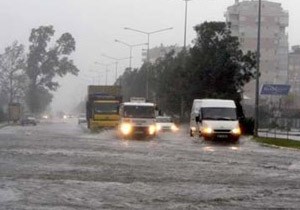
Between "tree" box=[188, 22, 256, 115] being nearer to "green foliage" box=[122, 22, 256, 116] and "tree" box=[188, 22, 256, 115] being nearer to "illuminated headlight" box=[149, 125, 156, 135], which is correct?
"green foliage" box=[122, 22, 256, 116]

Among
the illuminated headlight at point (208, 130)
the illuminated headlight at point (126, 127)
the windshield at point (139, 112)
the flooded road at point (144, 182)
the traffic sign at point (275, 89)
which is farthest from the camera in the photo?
the windshield at point (139, 112)

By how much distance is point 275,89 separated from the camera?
43.2 metres

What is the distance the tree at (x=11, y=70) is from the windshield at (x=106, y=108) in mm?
62272

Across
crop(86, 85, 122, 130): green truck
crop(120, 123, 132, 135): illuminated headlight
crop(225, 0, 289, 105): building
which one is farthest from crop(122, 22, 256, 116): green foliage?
crop(225, 0, 289, 105): building

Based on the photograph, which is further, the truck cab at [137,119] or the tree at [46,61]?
the tree at [46,61]

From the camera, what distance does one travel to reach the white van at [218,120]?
41062 millimetres

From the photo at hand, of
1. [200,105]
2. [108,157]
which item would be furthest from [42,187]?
[200,105]

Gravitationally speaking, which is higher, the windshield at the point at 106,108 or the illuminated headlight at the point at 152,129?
the windshield at the point at 106,108

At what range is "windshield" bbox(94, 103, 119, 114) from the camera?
189ft

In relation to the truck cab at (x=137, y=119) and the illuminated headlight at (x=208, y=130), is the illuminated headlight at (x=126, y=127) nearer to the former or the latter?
the truck cab at (x=137, y=119)

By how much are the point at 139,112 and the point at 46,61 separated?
89.0m

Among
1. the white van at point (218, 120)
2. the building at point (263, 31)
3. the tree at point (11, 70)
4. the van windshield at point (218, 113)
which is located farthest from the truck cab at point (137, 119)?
the building at point (263, 31)

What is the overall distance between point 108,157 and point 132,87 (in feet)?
306

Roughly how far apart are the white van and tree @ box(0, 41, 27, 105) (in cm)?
7907
